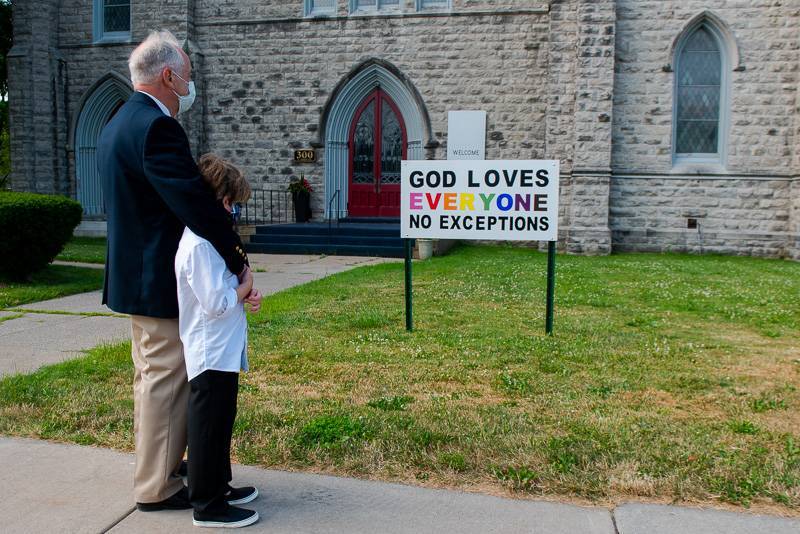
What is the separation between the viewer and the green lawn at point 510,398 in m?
3.57

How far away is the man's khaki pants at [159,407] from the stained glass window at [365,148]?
1656cm

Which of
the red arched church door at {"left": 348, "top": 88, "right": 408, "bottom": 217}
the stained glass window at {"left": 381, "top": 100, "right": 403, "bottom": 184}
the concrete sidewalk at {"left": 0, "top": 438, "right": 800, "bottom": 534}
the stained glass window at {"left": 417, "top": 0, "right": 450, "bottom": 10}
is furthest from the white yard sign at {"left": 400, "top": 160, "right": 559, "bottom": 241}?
the stained glass window at {"left": 417, "top": 0, "right": 450, "bottom": 10}

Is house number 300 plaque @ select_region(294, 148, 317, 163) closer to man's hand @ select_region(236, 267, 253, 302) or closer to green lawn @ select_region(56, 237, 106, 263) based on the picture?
green lawn @ select_region(56, 237, 106, 263)

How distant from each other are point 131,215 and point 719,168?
16332 millimetres

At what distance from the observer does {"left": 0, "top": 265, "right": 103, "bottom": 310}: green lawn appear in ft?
30.0

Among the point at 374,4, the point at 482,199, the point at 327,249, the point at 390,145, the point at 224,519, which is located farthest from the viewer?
the point at 390,145

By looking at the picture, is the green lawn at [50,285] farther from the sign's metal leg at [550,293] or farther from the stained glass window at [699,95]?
the stained glass window at [699,95]

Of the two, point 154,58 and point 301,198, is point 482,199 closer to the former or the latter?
point 154,58

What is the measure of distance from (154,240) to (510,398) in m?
2.68

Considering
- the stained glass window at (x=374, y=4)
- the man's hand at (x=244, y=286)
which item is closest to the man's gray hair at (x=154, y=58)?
the man's hand at (x=244, y=286)

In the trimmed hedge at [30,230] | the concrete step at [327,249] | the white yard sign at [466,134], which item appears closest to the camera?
the trimmed hedge at [30,230]

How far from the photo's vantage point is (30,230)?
32.4 ft

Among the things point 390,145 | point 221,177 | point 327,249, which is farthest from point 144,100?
point 390,145

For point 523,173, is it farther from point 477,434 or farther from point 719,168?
point 719,168
